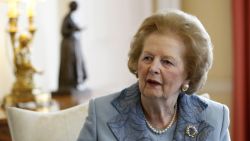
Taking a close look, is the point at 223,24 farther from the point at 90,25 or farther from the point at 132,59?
the point at 132,59

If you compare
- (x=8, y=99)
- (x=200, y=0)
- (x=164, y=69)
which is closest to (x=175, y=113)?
(x=164, y=69)

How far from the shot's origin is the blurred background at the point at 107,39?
344 centimetres

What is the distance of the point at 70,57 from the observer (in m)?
3.34

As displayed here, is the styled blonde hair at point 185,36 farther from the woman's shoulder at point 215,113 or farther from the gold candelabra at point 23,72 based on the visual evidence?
the gold candelabra at point 23,72

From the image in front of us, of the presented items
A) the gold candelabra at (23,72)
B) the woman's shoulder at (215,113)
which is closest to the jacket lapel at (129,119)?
the woman's shoulder at (215,113)

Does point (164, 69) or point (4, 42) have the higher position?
point (164, 69)

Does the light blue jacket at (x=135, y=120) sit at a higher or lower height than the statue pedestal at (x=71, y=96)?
higher

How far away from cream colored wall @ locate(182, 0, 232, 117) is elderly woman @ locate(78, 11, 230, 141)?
63.9 inches

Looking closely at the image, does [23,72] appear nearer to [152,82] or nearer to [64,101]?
[64,101]

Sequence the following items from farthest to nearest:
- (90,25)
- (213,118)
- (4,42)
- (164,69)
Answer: (90,25), (4,42), (213,118), (164,69)

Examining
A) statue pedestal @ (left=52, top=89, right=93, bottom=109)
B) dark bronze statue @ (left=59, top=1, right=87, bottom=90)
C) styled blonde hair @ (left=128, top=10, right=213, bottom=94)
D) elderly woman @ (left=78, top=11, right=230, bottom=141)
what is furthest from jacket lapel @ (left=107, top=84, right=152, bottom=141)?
dark bronze statue @ (left=59, top=1, right=87, bottom=90)

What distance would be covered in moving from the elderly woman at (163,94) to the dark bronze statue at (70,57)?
5.20 feet

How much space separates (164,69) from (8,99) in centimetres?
167

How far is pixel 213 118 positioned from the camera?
1.86 meters
